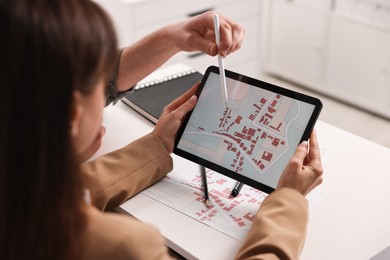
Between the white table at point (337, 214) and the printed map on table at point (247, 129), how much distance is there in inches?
5.4

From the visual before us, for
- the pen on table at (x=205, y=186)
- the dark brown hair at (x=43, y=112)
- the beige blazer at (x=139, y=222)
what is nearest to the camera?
the dark brown hair at (x=43, y=112)

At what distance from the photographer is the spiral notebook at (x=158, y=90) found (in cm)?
142

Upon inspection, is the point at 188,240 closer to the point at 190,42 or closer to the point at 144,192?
the point at 144,192

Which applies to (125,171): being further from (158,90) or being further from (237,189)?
(158,90)

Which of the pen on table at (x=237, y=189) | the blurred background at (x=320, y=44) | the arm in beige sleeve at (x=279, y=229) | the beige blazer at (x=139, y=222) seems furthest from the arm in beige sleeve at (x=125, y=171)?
the blurred background at (x=320, y=44)

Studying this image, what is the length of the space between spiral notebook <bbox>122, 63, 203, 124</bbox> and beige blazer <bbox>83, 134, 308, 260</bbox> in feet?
0.86

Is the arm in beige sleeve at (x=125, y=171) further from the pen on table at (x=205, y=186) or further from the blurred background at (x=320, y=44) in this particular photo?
the blurred background at (x=320, y=44)

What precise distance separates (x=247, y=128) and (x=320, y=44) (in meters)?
1.93

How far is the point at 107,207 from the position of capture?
3.54 ft

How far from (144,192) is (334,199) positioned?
1.31 ft

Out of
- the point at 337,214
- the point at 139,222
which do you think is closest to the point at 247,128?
the point at 337,214

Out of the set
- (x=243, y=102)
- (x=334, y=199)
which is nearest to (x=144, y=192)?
(x=243, y=102)

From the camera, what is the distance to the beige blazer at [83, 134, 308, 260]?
710 mm

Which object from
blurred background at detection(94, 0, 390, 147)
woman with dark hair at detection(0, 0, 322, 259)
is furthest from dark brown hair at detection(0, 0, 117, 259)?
blurred background at detection(94, 0, 390, 147)
